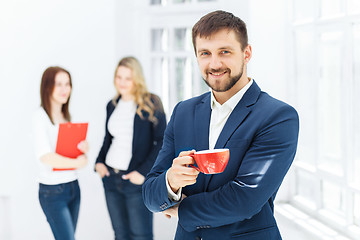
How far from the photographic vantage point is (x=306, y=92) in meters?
2.62

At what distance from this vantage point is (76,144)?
2.87 m

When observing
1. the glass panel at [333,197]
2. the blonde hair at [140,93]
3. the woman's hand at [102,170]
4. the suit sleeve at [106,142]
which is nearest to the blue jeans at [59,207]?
the woman's hand at [102,170]

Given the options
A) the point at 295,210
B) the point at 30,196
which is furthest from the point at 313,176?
the point at 30,196

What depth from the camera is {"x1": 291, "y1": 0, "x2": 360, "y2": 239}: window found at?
2.11 m

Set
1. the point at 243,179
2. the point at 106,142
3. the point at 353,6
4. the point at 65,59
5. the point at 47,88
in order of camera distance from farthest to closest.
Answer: the point at 65,59, the point at 106,142, the point at 47,88, the point at 353,6, the point at 243,179

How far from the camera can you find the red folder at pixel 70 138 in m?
2.74

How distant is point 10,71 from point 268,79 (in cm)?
212

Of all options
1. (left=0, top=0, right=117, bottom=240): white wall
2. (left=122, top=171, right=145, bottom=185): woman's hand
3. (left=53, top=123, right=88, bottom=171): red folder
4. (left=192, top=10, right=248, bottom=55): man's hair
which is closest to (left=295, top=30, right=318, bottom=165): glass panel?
(left=122, top=171, right=145, bottom=185): woman's hand

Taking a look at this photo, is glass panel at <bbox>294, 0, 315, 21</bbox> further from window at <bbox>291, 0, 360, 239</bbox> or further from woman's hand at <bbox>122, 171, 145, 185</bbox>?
woman's hand at <bbox>122, 171, 145, 185</bbox>

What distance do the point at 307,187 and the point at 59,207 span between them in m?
1.53

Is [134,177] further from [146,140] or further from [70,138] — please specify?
[70,138]

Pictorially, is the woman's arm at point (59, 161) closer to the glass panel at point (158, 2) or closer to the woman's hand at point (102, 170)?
the woman's hand at point (102, 170)

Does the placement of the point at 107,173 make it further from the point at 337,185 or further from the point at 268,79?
the point at 337,185

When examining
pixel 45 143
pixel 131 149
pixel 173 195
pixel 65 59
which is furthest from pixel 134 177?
pixel 173 195
